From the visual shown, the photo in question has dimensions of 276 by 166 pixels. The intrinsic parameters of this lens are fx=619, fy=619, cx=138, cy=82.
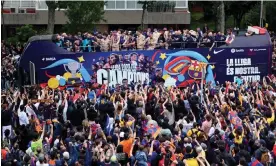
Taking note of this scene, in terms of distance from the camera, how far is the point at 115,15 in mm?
39500

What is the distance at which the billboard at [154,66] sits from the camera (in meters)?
22.7

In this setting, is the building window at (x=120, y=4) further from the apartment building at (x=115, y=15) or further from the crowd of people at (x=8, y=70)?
the crowd of people at (x=8, y=70)

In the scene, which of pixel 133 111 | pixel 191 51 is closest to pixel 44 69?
pixel 191 51

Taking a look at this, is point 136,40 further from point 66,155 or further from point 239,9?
point 239,9

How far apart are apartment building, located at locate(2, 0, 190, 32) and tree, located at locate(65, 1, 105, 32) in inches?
226

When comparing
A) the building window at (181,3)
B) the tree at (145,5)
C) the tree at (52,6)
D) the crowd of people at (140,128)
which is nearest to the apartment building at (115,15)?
the building window at (181,3)

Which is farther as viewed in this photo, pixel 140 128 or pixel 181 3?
pixel 181 3

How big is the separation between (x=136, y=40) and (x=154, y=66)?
4.03ft

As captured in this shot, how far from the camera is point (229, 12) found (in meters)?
43.6

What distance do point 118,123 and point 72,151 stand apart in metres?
2.56

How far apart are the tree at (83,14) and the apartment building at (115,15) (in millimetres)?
5746

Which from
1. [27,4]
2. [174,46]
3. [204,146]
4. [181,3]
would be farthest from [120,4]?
[204,146]

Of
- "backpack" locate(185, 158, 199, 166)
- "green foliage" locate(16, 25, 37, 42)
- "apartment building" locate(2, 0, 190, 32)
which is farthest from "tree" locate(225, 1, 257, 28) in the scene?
"backpack" locate(185, 158, 199, 166)

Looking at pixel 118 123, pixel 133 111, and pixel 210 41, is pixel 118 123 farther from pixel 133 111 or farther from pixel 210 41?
pixel 210 41
